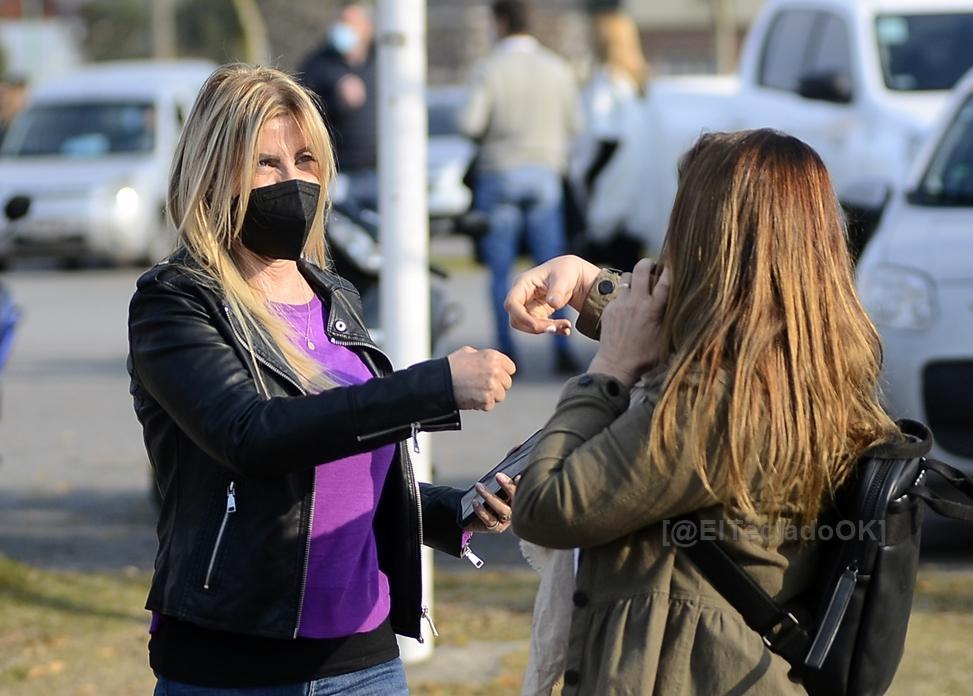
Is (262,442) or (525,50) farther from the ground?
(262,442)

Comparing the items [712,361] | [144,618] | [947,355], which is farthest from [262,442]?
[947,355]

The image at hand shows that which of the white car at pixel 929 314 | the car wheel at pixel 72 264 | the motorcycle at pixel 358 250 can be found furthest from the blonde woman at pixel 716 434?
the car wheel at pixel 72 264

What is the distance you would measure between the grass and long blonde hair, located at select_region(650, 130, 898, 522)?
8.53 ft

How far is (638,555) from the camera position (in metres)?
2.31

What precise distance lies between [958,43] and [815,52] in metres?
1.00

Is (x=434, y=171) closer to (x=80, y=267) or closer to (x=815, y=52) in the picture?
(x=80, y=267)

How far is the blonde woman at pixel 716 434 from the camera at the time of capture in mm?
2227

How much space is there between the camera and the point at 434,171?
780 inches

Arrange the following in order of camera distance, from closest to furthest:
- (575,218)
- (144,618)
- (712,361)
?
(712,361) → (144,618) → (575,218)

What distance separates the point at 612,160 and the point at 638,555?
9.31 meters

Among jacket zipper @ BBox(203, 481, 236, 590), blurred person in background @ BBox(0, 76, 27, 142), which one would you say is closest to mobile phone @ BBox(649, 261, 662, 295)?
jacket zipper @ BBox(203, 481, 236, 590)

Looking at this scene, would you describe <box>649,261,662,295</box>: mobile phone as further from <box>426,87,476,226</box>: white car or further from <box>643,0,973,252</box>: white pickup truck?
<box>426,87,476,226</box>: white car

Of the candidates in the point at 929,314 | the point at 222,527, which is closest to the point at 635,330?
the point at 222,527

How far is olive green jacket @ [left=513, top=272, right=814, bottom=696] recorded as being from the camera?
2229 mm
